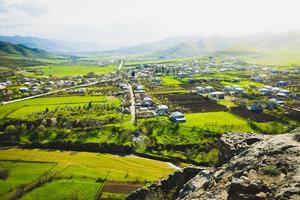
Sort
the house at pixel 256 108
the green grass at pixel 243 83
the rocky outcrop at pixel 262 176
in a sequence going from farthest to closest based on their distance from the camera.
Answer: the green grass at pixel 243 83 → the house at pixel 256 108 → the rocky outcrop at pixel 262 176

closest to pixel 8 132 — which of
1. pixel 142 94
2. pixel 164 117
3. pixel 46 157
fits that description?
pixel 46 157

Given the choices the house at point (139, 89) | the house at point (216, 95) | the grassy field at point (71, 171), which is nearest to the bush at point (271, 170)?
the grassy field at point (71, 171)

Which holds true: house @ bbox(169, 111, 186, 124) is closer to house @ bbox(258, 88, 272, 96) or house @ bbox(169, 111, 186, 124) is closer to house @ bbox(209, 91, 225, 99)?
house @ bbox(209, 91, 225, 99)

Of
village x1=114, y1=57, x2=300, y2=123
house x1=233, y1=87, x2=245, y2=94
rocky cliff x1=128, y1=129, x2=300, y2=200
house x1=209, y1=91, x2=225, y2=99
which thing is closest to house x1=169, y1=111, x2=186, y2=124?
village x1=114, y1=57, x2=300, y2=123

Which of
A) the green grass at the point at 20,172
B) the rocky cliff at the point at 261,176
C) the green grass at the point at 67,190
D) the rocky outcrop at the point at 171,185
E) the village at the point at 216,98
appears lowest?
the green grass at the point at 20,172

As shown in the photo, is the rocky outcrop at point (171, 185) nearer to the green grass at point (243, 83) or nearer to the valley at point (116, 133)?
the valley at point (116, 133)

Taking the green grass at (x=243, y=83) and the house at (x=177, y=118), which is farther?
the green grass at (x=243, y=83)
